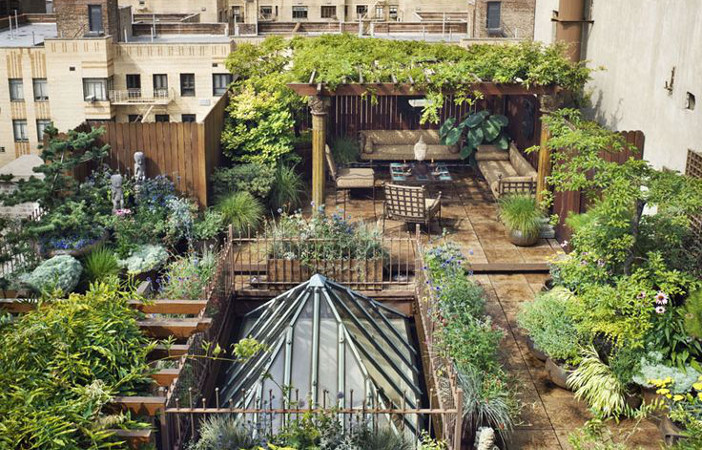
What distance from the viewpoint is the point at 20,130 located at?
2057 inches

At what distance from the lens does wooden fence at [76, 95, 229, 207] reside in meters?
16.6

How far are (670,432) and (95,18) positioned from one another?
138 feet

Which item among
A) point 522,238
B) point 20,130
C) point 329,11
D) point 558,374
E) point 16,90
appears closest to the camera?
point 558,374

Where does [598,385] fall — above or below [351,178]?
below

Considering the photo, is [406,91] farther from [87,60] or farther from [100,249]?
[87,60]

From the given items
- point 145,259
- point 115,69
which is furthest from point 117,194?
point 115,69

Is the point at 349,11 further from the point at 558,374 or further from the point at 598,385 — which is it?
the point at 598,385

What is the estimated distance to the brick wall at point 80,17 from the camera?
1807 inches

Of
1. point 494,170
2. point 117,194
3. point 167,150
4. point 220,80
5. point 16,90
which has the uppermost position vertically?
point 167,150

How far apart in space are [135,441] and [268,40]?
1502cm

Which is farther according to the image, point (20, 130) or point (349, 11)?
point (349, 11)

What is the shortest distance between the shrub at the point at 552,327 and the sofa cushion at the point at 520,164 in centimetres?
672

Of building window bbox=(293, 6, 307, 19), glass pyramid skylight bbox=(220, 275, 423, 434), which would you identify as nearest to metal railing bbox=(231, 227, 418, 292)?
glass pyramid skylight bbox=(220, 275, 423, 434)

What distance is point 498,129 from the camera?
21422 mm
